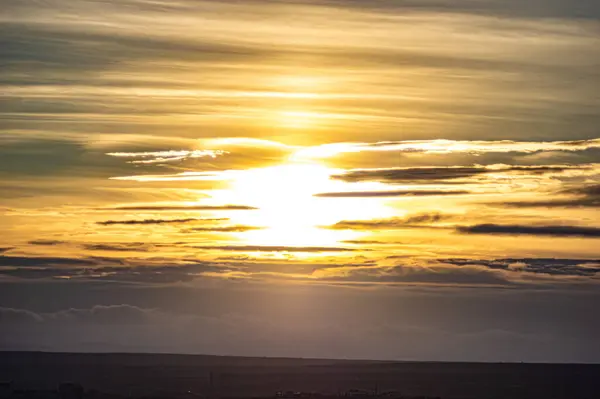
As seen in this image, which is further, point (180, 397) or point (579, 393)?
point (579, 393)

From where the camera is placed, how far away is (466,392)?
19550 cm

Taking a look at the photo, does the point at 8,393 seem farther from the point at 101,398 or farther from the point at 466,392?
the point at 466,392

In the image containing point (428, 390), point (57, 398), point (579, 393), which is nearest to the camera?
point (57, 398)

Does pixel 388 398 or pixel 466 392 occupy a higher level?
pixel 466 392

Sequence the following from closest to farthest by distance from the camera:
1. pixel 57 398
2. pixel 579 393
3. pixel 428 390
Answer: pixel 57 398 → pixel 579 393 → pixel 428 390

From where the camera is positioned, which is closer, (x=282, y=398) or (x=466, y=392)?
(x=282, y=398)

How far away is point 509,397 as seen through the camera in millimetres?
181750

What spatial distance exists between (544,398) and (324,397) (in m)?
53.5

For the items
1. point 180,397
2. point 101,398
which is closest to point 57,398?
point 101,398

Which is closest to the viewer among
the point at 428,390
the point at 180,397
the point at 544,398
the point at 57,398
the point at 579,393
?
the point at 57,398

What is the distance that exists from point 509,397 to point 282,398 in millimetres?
57610

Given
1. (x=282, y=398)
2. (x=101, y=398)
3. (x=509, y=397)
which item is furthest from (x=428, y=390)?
(x=101, y=398)

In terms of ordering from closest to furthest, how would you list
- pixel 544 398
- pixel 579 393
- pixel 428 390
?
pixel 544 398
pixel 579 393
pixel 428 390

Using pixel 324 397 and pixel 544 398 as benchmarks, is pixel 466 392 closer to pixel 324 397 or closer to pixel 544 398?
pixel 544 398
